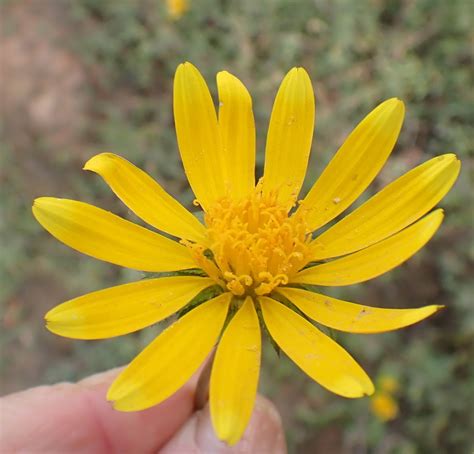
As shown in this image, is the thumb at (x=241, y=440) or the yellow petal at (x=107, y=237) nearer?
the yellow petal at (x=107, y=237)

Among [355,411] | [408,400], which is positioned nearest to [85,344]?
[355,411]

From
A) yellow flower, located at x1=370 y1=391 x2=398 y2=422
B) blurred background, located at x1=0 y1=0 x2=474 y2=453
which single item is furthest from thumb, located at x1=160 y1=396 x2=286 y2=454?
yellow flower, located at x1=370 y1=391 x2=398 y2=422

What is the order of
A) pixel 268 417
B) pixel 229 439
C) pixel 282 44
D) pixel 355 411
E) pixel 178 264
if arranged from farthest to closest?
1. pixel 282 44
2. pixel 355 411
3. pixel 268 417
4. pixel 178 264
5. pixel 229 439

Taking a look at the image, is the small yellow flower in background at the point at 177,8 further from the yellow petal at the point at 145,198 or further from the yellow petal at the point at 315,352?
the yellow petal at the point at 315,352

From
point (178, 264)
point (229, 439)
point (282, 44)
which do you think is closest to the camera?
point (229, 439)

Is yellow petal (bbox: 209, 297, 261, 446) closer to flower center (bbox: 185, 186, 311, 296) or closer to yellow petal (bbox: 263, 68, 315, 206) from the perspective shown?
flower center (bbox: 185, 186, 311, 296)

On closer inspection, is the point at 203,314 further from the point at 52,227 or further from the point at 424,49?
the point at 424,49

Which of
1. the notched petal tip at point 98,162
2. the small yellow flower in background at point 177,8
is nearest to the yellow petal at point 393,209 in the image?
the notched petal tip at point 98,162
